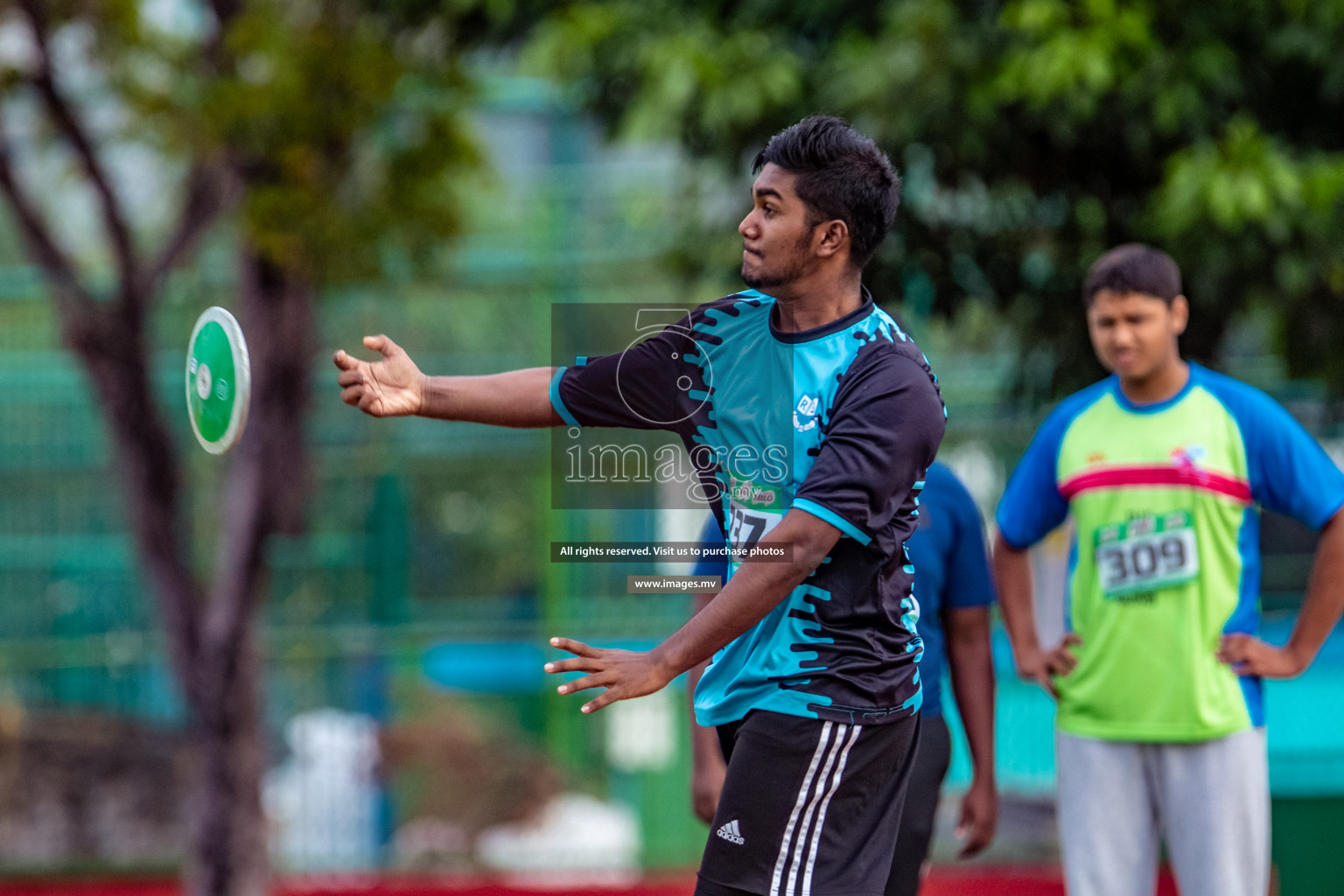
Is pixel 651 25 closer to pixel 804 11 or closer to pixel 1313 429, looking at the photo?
pixel 804 11

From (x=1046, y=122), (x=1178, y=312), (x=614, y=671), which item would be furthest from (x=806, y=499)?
(x=1046, y=122)

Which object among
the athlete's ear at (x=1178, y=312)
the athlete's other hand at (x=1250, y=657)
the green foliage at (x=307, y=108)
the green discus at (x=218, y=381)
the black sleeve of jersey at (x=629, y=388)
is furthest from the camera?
the green foliage at (x=307, y=108)

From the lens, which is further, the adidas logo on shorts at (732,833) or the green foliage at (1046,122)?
the green foliage at (1046,122)

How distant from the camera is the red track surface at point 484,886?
7.40 m

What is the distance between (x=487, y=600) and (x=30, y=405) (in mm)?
3431

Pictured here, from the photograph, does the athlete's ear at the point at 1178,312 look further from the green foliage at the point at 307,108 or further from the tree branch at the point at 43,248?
the tree branch at the point at 43,248

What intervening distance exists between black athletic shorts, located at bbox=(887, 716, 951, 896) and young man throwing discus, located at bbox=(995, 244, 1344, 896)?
44cm

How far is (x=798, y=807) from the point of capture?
253 cm

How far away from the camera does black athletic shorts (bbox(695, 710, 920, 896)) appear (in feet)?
8.29

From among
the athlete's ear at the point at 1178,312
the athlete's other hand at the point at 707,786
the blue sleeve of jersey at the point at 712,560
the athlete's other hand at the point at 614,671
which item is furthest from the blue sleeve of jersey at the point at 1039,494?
the athlete's other hand at the point at 614,671

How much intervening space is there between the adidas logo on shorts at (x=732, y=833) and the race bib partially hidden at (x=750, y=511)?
442 mm

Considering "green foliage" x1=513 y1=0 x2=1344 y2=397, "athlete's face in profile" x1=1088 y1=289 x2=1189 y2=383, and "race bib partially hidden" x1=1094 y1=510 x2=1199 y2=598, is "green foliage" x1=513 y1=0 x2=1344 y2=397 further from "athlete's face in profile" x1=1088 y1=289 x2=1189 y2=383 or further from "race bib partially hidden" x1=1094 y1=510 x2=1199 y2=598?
"race bib partially hidden" x1=1094 y1=510 x2=1199 y2=598

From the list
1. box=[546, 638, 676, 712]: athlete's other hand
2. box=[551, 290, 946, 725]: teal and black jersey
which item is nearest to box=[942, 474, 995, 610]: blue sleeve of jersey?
box=[551, 290, 946, 725]: teal and black jersey

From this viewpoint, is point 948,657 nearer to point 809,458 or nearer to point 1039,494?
point 1039,494
